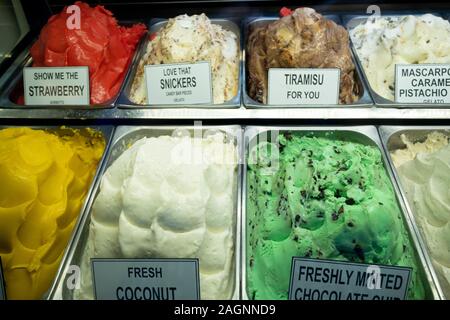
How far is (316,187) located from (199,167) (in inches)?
16.2

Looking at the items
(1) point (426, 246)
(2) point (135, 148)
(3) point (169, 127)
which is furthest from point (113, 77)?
(1) point (426, 246)

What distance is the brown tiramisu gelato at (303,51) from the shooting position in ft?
6.34

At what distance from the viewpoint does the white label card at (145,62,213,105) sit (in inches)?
71.1

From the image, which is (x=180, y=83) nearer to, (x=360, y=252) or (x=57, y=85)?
(x=57, y=85)

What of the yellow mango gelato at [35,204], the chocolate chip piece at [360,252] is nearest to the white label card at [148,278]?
the yellow mango gelato at [35,204]

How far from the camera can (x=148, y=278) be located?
1.19 metres

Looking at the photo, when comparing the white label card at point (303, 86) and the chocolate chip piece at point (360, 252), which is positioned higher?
the white label card at point (303, 86)

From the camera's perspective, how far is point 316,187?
1460mm

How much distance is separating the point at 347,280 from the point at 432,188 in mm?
658

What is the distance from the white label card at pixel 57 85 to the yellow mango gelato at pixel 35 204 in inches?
7.6

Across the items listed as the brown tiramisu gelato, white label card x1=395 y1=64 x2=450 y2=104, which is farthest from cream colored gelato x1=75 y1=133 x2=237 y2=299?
white label card x1=395 y1=64 x2=450 y2=104

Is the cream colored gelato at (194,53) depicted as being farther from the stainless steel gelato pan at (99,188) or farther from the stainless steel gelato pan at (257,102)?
the stainless steel gelato pan at (99,188)

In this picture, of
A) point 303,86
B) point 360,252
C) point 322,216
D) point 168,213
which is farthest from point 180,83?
point 360,252

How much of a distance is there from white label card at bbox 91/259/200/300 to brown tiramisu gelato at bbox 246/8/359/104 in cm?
99
